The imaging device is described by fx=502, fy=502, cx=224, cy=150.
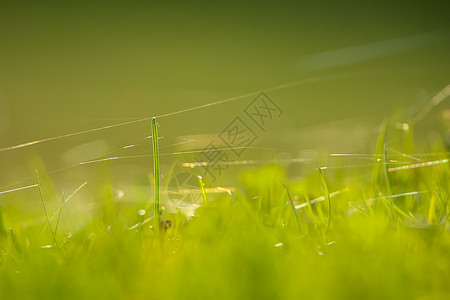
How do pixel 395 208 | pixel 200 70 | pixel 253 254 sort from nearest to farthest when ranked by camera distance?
1. pixel 253 254
2. pixel 395 208
3. pixel 200 70

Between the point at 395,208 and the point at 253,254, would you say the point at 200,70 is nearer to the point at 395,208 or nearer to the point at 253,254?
the point at 395,208

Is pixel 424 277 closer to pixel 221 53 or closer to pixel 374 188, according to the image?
pixel 374 188

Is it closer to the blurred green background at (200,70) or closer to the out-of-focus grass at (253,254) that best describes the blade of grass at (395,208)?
the out-of-focus grass at (253,254)

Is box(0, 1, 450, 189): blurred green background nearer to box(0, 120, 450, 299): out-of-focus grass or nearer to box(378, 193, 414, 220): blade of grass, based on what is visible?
box(0, 120, 450, 299): out-of-focus grass

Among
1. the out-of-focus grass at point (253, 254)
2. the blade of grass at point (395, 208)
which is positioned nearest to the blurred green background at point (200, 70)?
the out-of-focus grass at point (253, 254)

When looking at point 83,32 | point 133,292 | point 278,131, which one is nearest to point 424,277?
point 133,292

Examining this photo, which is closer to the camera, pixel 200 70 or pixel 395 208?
pixel 395 208

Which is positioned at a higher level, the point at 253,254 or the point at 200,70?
the point at 200,70

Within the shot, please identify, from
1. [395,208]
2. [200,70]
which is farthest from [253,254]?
[200,70]
